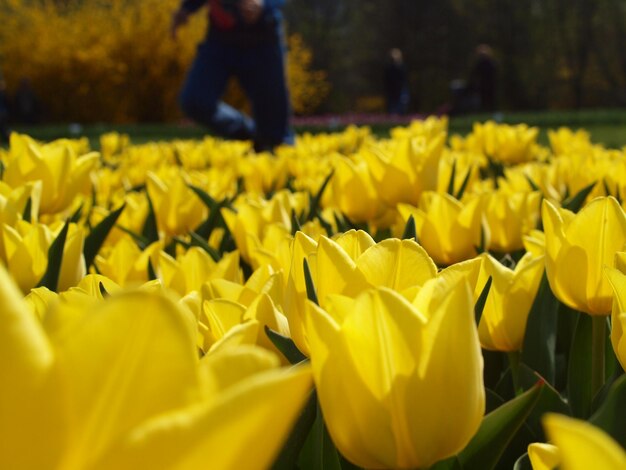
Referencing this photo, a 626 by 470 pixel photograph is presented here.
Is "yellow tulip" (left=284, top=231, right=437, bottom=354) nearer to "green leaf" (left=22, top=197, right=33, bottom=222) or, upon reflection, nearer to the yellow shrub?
"green leaf" (left=22, top=197, right=33, bottom=222)

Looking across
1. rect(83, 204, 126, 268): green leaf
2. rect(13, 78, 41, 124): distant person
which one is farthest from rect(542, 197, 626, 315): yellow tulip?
rect(13, 78, 41, 124): distant person

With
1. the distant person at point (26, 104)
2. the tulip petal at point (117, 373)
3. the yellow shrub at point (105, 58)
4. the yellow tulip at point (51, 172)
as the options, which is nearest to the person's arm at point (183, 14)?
the yellow tulip at point (51, 172)

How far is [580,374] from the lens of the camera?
981mm

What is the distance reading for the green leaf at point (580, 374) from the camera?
973mm

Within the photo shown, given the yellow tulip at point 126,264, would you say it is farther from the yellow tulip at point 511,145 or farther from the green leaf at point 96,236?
the yellow tulip at point 511,145

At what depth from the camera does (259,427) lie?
362mm

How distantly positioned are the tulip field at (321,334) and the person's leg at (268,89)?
4.06 metres

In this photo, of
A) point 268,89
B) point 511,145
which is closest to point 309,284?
point 511,145

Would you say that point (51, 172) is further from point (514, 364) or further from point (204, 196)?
point (514, 364)

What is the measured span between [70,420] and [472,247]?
1.16 metres

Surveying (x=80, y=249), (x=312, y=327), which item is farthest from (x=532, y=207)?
(x=312, y=327)

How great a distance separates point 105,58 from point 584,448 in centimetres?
2135

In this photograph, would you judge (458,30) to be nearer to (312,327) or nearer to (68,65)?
(68,65)

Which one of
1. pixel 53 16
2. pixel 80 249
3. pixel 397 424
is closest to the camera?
pixel 397 424
